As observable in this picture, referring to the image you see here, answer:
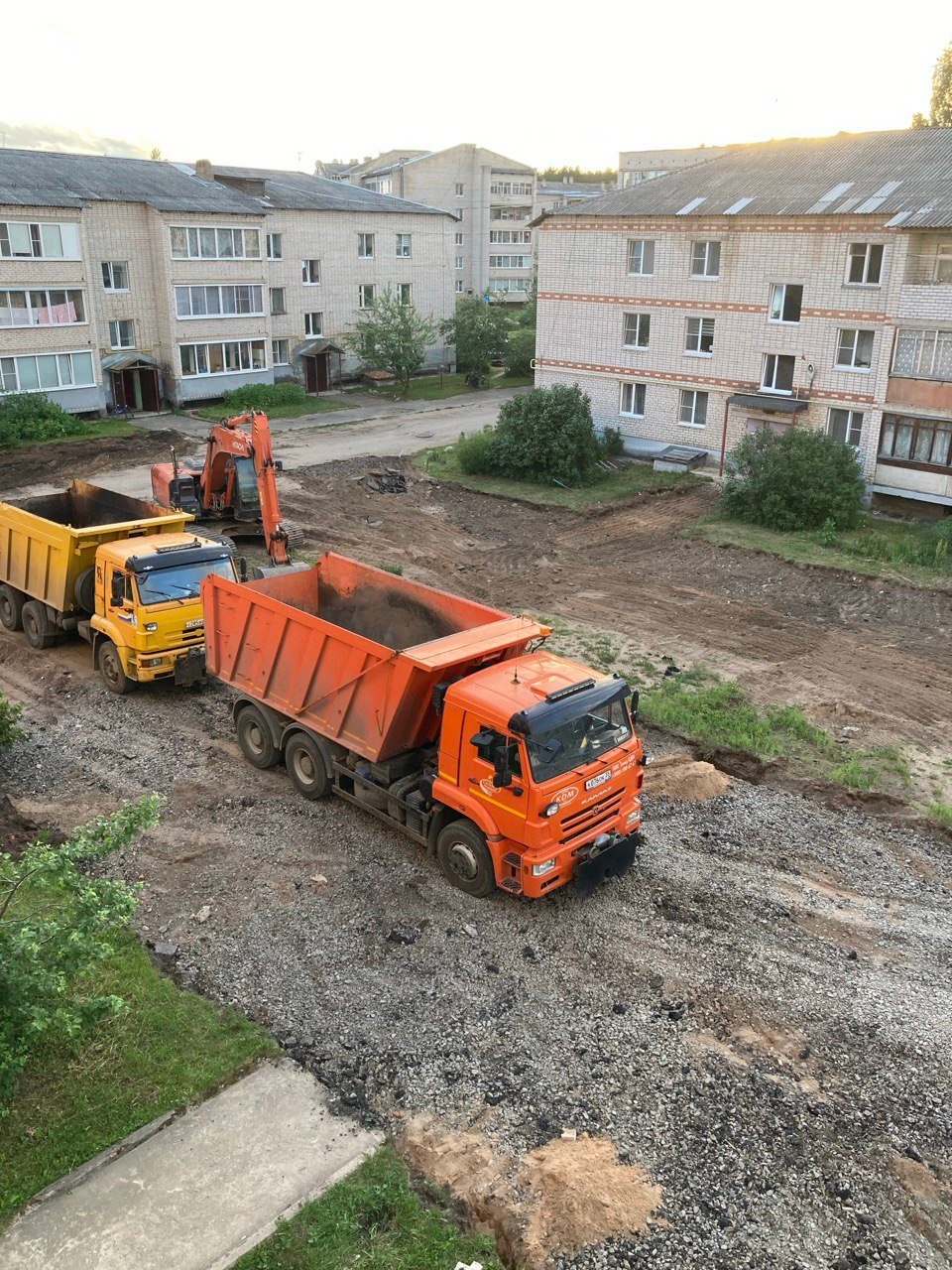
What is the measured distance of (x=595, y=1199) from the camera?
7562mm

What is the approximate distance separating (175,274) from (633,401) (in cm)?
1940

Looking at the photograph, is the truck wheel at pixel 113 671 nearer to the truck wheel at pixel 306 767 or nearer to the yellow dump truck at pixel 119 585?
the yellow dump truck at pixel 119 585

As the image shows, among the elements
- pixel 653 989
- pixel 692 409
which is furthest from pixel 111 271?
pixel 653 989

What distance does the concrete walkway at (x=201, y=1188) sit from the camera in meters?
7.19

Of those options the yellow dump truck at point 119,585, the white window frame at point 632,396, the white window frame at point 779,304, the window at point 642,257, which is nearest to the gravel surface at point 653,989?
the yellow dump truck at point 119,585

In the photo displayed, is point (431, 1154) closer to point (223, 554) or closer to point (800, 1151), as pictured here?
point (800, 1151)

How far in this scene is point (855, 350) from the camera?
28266 millimetres

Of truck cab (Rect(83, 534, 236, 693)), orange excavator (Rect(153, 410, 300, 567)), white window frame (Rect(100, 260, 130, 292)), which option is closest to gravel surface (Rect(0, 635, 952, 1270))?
truck cab (Rect(83, 534, 236, 693))

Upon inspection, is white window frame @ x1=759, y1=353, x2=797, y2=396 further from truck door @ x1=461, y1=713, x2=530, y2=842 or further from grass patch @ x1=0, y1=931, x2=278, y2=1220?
grass patch @ x1=0, y1=931, x2=278, y2=1220

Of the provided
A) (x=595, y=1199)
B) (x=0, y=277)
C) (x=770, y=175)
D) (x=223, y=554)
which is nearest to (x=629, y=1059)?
(x=595, y=1199)

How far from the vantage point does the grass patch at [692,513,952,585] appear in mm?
23141

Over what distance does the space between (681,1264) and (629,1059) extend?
77.7 inches

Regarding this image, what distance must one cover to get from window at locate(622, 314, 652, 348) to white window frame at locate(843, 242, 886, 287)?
6.86m

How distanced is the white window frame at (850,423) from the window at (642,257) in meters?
7.89
